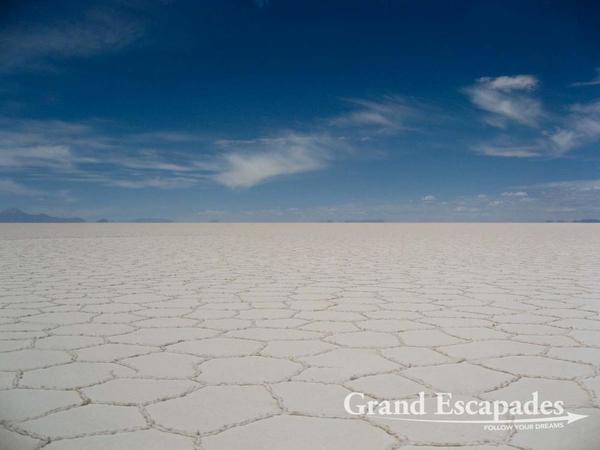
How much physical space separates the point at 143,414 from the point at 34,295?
2.17 m

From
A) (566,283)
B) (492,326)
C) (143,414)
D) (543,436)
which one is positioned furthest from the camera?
(566,283)

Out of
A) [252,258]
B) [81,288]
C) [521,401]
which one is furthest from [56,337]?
[252,258]

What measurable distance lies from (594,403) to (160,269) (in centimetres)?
388

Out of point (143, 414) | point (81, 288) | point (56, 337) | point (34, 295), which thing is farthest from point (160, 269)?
point (143, 414)

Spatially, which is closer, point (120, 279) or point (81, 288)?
point (81, 288)

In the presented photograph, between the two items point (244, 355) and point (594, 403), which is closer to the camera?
point (594, 403)

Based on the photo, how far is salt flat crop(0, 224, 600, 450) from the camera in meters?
1.17

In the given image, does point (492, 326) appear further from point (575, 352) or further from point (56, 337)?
point (56, 337)

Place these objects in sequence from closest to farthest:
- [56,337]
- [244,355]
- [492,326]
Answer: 1. [244,355]
2. [56,337]
3. [492,326]

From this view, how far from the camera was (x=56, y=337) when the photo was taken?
204 cm

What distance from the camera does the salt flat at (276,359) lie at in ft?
3.83

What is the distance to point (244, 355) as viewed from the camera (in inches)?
70.5

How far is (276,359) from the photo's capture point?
1.74m

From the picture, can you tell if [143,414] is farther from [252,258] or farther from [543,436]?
[252,258]
